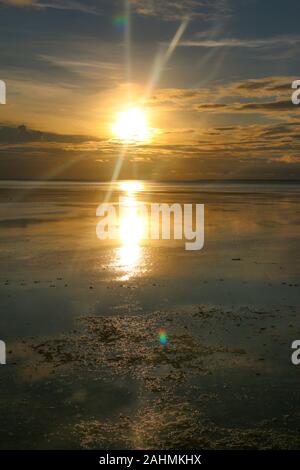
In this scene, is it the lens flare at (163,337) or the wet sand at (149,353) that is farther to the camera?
the lens flare at (163,337)

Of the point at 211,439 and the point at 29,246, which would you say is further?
the point at 29,246

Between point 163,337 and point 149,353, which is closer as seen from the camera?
point 149,353

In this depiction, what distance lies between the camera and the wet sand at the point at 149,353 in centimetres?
609

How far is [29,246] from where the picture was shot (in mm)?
20375

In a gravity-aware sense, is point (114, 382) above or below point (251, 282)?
below

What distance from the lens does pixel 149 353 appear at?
335 inches

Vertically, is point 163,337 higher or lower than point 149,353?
higher

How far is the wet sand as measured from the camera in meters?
6.09

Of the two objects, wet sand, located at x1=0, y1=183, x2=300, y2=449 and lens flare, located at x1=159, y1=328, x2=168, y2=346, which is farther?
lens flare, located at x1=159, y1=328, x2=168, y2=346
